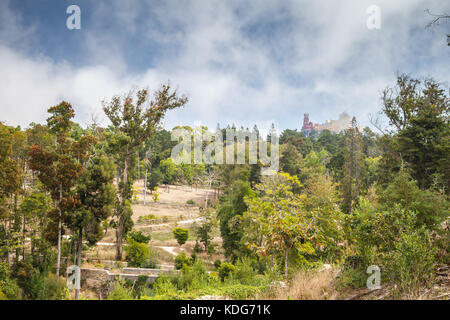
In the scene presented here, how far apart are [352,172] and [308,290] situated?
2463cm

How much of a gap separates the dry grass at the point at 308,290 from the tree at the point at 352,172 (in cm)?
2077

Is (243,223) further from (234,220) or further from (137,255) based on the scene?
(137,255)

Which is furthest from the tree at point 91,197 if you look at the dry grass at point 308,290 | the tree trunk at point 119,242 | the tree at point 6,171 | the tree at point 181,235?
the dry grass at point 308,290

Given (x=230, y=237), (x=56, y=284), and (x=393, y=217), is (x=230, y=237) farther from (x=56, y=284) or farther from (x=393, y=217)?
(x=393, y=217)

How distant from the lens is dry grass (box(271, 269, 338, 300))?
13.5ft

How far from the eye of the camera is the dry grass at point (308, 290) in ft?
13.5

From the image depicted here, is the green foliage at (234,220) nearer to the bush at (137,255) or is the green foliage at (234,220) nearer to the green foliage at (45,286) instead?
the bush at (137,255)

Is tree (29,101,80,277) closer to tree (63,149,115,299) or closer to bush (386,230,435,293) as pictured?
tree (63,149,115,299)

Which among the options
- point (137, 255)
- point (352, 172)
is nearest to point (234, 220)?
point (137, 255)

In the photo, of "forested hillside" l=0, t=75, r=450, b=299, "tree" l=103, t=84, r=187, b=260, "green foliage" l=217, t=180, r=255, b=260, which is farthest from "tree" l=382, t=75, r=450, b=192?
"tree" l=103, t=84, r=187, b=260

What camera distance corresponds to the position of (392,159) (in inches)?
728

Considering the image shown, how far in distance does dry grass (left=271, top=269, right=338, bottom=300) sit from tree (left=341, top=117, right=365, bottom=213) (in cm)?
2077
